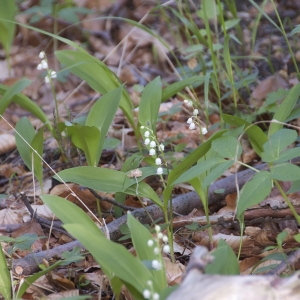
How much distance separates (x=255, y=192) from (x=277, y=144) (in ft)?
0.73

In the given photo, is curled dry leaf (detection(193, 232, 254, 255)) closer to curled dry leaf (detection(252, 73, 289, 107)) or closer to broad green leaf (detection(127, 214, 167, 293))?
broad green leaf (detection(127, 214, 167, 293))

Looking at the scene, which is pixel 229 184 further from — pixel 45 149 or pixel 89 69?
pixel 45 149

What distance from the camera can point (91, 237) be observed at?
1288mm

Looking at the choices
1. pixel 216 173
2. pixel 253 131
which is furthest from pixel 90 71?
pixel 216 173

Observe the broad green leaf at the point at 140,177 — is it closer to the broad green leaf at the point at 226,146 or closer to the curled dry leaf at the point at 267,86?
the broad green leaf at the point at 226,146

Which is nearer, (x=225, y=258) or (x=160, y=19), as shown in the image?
(x=225, y=258)

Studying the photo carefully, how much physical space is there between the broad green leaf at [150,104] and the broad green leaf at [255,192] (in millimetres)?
838

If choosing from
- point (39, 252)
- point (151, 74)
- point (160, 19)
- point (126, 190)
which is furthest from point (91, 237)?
point (160, 19)

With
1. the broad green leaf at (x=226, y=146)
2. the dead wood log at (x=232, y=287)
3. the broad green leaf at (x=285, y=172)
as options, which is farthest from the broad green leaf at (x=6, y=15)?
the dead wood log at (x=232, y=287)

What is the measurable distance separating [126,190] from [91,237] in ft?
2.11

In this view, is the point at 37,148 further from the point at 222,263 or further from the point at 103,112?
the point at 222,263

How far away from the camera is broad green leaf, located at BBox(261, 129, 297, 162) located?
1551 millimetres

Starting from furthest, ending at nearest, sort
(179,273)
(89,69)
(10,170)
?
1. (10,170)
2. (89,69)
3. (179,273)

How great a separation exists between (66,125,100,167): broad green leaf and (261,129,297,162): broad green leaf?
0.75 meters
